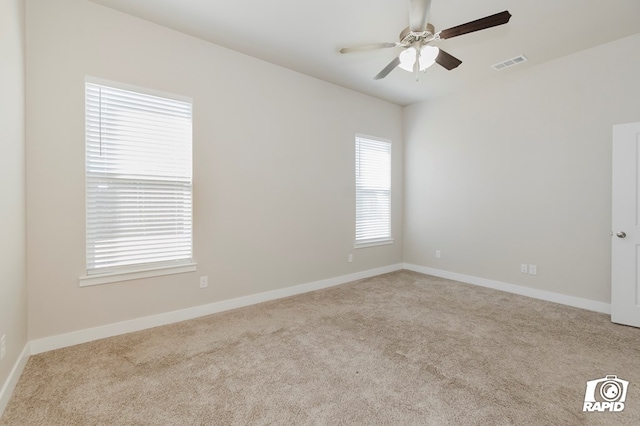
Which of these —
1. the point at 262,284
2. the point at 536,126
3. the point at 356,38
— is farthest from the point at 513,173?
the point at 262,284

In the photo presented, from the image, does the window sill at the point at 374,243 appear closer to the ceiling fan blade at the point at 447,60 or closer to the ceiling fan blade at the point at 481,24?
the ceiling fan blade at the point at 447,60

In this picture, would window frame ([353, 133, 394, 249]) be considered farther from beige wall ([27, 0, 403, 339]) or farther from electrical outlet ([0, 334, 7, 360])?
electrical outlet ([0, 334, 7, 360])

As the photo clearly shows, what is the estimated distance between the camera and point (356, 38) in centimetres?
308

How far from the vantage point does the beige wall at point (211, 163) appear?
95.9 inches

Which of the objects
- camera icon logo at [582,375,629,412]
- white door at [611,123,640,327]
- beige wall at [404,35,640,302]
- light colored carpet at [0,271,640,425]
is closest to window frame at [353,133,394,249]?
beige wall at [404,35,640,302]

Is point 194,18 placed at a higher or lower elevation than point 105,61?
higher

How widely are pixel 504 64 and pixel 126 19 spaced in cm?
416

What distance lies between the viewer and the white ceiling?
2.58 metres

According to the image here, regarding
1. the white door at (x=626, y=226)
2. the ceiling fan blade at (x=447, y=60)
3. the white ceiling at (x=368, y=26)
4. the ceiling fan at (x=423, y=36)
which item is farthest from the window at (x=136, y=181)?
the white door at (x=626, y=226)

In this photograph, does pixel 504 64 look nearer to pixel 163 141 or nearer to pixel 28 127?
pixel 163 141

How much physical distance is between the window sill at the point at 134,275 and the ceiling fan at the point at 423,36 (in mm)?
2630

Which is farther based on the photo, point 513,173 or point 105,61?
point 513,173

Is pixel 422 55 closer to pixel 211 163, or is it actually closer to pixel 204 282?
pixel 211 163

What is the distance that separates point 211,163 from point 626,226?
170 inches
